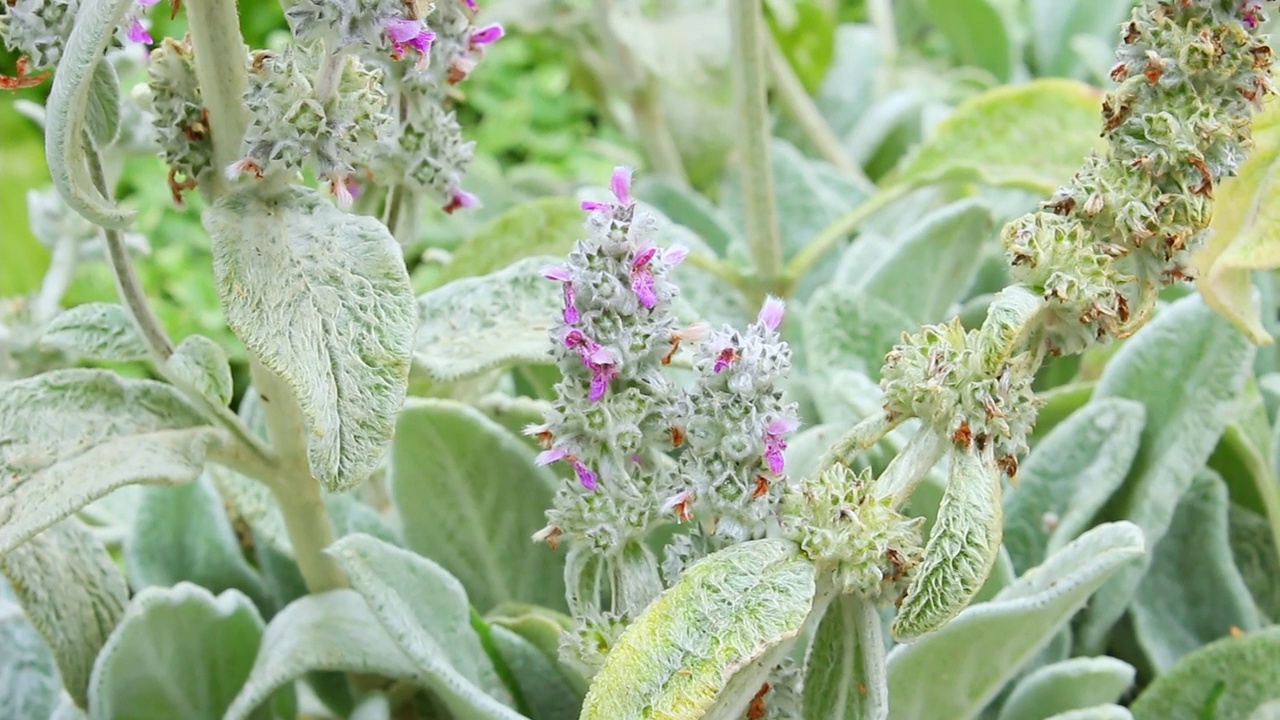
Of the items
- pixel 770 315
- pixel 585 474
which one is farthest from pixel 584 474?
pixel 770 315

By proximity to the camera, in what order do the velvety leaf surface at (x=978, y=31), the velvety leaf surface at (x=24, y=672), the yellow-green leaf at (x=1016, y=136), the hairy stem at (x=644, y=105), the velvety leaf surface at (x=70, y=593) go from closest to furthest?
the velvety leaf surface at (x=70, y=593) < the velvety leaf surface at (x=24, y=672) < the yellow-green leaf at (x=1016, y=136) < the hairy stem at (x=644, y=105) < the velvety leaf surface at (x=978, y=31)

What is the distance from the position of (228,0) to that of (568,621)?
37cm

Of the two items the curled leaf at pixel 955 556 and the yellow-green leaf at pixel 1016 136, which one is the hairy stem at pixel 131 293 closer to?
the curled leaf at pixel 955 556

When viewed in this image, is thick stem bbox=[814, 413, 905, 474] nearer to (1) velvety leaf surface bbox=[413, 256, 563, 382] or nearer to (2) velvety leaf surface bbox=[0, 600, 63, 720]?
(1) velvety leaf surface bbox=[413, 256, 563, 382]

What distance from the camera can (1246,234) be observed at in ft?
2.34

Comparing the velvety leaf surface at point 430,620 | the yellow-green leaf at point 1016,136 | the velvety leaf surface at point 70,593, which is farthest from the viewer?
the yellow-green leaf at point 1016,136

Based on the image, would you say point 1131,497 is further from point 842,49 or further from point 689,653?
point 842,49

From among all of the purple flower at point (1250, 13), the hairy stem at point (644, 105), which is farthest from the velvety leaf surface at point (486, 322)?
the hairy stem at point (644, 105)

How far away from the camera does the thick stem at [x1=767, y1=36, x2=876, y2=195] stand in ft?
4.62

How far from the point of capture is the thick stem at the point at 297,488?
690 mm

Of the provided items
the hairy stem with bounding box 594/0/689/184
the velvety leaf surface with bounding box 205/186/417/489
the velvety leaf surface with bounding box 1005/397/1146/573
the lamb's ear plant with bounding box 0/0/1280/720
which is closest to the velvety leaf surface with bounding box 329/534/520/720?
the lamb's ear plant with bounding box 0/0/1280/720

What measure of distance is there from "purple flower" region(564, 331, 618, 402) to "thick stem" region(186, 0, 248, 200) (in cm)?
18

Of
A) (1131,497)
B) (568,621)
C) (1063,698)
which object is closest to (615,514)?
(568,621)

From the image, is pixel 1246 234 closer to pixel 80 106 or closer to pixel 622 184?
pixel 622 184
